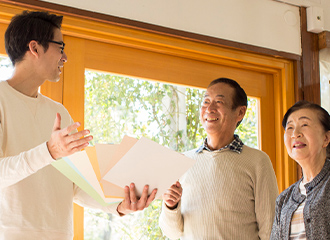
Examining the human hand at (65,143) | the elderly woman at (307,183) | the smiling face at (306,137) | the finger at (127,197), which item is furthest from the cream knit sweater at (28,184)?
the smiling face at (306,137)

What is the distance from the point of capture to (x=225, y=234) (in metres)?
2.10

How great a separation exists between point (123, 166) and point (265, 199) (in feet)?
2.73

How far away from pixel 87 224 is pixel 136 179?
0.98 metres

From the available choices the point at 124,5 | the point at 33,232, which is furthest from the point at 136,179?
the point at 124,5

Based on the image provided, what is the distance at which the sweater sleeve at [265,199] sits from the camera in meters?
2.14

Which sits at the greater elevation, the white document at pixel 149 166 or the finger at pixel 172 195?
the white document at pixel 149 166

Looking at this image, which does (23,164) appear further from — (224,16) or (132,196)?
(224,16)

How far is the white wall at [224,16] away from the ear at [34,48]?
2.02 feet

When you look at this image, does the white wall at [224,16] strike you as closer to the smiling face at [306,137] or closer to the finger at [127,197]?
the smiling face at [306,137]

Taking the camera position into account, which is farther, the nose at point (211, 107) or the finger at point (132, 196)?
the nose at point (211, 107)

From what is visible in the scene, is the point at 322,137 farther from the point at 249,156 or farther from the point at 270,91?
the point at 270,91

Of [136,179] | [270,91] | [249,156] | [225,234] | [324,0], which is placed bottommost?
[225,234]

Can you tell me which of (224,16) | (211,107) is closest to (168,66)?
(224,16)

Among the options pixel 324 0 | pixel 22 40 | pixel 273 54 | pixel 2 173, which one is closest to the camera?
pixel 2 173
